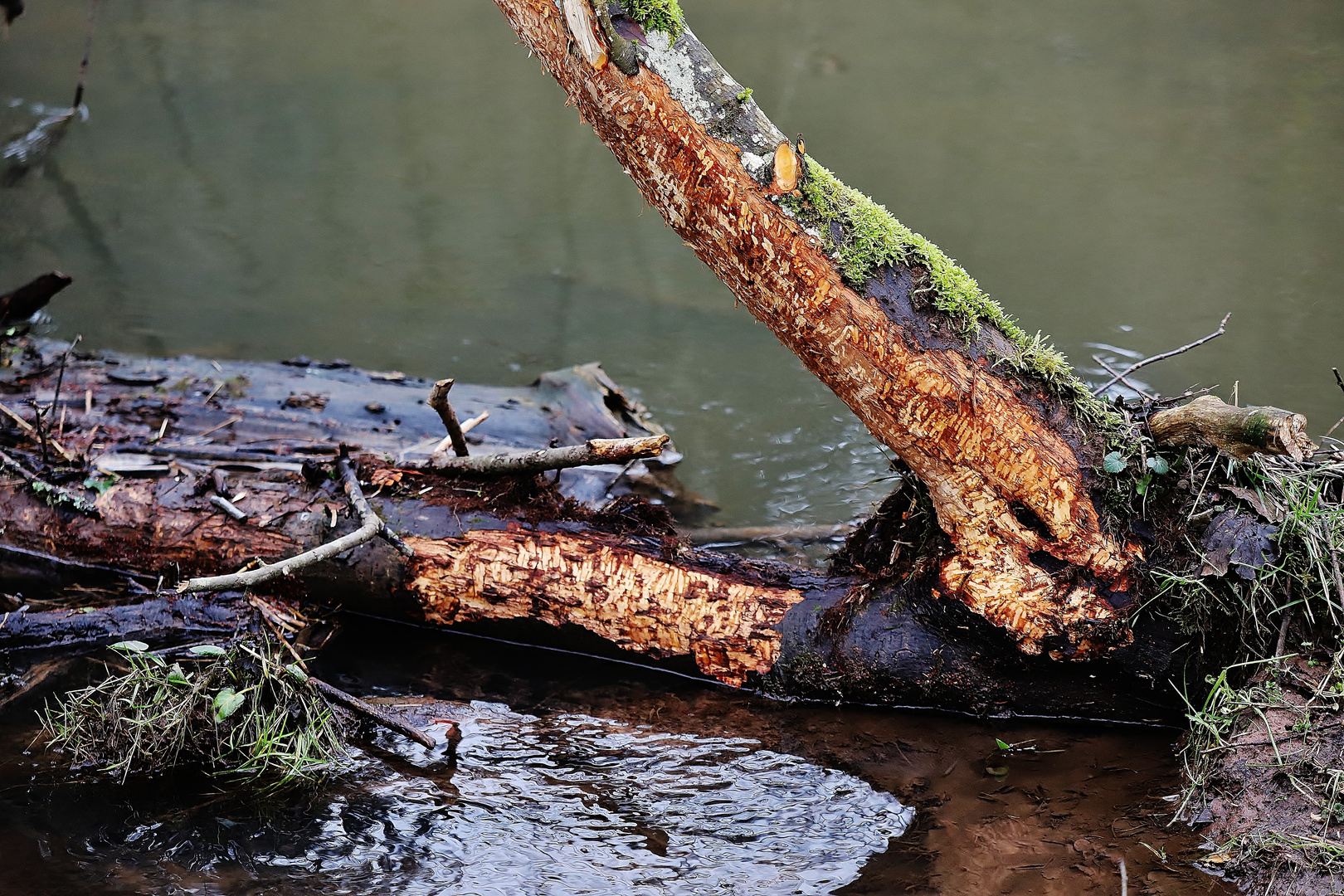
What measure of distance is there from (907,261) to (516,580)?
1.73m

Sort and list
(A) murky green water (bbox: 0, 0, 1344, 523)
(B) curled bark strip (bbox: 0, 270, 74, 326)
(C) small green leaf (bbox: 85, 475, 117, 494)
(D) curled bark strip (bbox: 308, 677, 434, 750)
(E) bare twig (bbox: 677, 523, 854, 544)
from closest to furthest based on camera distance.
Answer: (D) curled bark strip (bbox: 308, 677, 434, 750) < (C) small green leaf (bbox: 85, 475, 117, 494) < (B) curled bark strip (bbox: 0, 270, 74, 326) < (E) bare twig (bbox: 677, 523, 854, 544) < (A) murky green water (bbox: 0, 0, 1344, 523)

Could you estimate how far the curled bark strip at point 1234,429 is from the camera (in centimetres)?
270

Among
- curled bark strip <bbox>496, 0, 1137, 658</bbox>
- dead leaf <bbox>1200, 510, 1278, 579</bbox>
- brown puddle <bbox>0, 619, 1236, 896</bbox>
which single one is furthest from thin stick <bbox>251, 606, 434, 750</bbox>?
dead leaf <bbox>1200, 510, 1278, 579</bbox>

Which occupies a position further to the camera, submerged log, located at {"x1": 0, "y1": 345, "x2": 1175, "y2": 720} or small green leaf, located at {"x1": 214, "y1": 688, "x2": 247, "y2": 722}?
submerged log, located at {"x1": 0, "y1": 345, "x2": 1175, "y2": 720}

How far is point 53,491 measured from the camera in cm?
386

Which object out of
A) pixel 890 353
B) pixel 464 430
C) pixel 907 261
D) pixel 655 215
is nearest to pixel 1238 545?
pixel 890 353

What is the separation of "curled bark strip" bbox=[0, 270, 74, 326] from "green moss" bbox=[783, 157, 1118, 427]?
3.62 meters

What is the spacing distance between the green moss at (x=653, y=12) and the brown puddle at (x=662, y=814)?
2.23 m

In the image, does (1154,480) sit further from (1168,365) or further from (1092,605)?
(1168,365)

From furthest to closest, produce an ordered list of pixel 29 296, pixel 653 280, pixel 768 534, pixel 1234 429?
pixel 653 280
pixel 768 534
pixel 29 296
pixel 1234 429

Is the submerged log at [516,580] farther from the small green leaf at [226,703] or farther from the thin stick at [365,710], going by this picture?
the small green leaf at [226,703]

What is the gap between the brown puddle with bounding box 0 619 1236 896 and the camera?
108 inches

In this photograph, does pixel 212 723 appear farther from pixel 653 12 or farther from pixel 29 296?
pixel 29 296

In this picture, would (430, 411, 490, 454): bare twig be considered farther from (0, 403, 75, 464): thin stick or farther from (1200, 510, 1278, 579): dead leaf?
(1200, 510, 1278, 579): dead leaf
